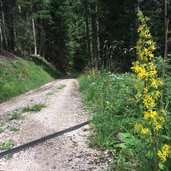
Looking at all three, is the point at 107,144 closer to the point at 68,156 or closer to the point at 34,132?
the point at 68,156

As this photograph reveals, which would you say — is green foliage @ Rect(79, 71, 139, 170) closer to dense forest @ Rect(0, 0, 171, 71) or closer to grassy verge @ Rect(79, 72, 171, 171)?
grassy verge @ Rect(79, 72, 171, 171)

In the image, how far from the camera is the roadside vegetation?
262 cm

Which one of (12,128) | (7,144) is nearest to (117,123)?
(7,144)

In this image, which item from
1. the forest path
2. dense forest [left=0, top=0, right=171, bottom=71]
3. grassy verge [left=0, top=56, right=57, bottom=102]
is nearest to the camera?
the forest path

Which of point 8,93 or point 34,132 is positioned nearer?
point 34,132

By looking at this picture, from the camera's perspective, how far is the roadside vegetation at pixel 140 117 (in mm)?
2623

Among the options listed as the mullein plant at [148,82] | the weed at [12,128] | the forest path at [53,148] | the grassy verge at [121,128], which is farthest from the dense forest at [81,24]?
the mullein plant at [148,82]

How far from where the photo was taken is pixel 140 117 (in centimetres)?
430

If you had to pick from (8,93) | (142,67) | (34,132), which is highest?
(142,67)

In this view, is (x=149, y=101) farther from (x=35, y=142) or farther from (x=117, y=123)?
(x=35, y=142)

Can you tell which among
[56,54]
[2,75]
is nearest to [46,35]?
[56,54]

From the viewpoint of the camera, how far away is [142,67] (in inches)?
102

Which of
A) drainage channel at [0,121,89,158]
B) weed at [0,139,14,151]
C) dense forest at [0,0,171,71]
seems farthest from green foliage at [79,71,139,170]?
dense forest at [0,0,171,71]

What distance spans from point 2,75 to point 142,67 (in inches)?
557
